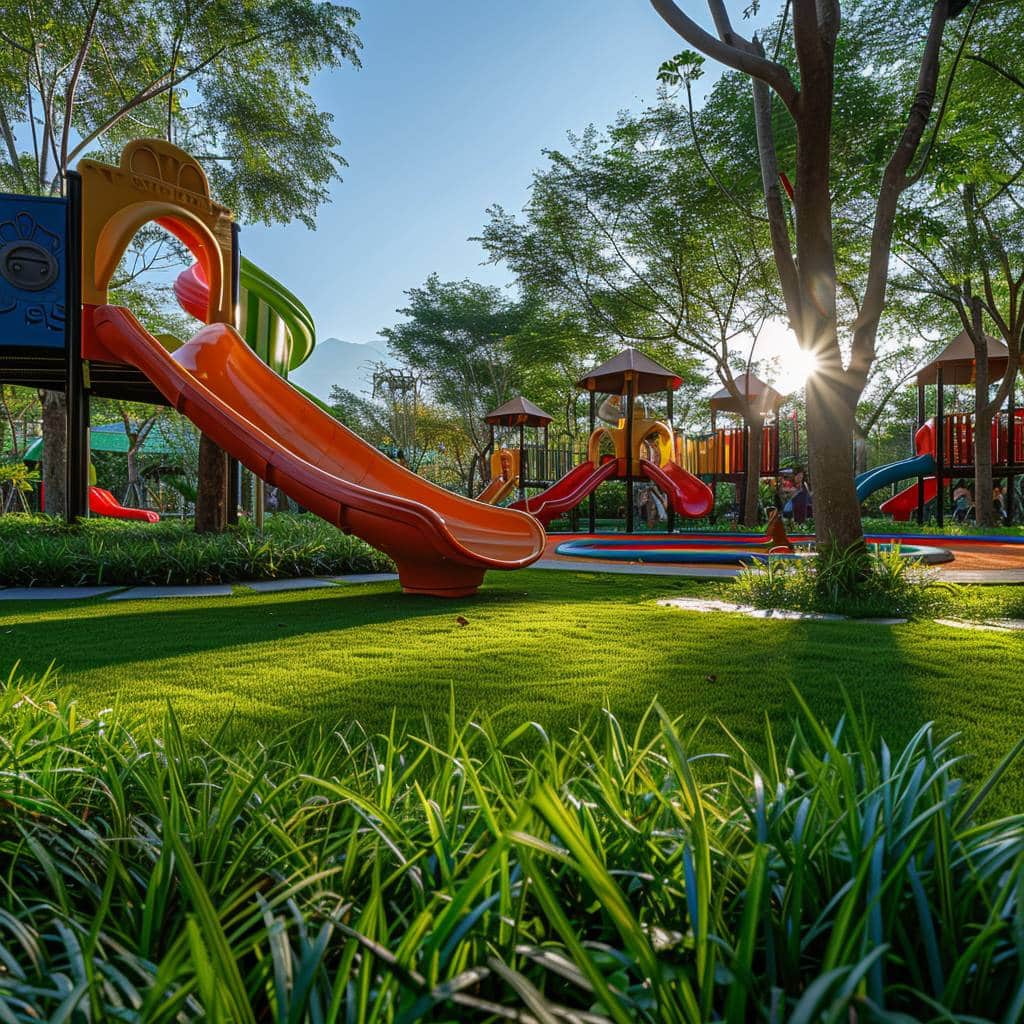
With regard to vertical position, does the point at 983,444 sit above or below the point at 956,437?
below

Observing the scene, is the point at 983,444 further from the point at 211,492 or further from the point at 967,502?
the point at 211,492

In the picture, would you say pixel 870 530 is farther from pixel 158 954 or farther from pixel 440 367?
pixel 440 367

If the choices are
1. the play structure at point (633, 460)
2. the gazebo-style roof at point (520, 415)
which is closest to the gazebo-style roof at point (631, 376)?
the play structure at point (633, 460)

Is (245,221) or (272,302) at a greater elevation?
(245,221)

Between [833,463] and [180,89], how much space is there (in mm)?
15380

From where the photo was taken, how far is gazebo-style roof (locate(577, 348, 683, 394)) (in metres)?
15.6

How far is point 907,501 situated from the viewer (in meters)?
19.5

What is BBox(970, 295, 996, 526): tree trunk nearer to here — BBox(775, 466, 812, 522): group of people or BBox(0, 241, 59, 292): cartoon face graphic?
BBox(775, 466, 812, 522): group of people

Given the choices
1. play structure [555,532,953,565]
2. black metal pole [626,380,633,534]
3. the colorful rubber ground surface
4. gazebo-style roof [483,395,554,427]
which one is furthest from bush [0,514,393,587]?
gazebo-style roof [483,395,554,427]

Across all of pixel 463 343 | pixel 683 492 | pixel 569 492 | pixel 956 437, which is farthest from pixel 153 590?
pixel 463 343

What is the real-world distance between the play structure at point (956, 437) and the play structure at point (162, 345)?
11373mm

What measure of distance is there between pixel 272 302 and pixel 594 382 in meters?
8.07

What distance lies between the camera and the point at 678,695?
2.63 m

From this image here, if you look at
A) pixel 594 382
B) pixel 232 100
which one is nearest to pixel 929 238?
pixel 594 382
